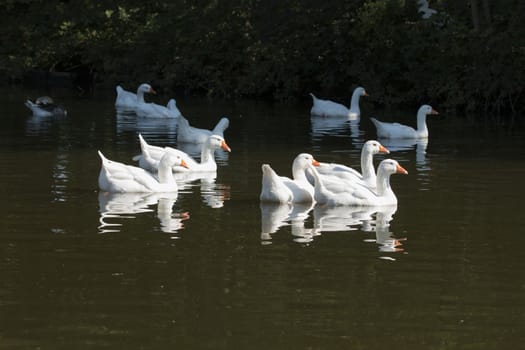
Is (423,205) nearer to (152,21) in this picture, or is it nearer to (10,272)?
(10,272)

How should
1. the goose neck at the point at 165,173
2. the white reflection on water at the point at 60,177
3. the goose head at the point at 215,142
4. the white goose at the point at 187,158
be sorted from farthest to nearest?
the goose head at the point at 215,142, the white goose at the point at 187,158, the goose neck at the point at 165,173, the white reflection on water at the point at 60,177

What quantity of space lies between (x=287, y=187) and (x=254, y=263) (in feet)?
14.3

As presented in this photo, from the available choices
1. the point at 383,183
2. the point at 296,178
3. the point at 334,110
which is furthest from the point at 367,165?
the point at 334,110

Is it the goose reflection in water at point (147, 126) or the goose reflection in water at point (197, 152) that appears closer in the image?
the goose reflection in water at point (197, 152)

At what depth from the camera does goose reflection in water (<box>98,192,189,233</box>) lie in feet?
46.1

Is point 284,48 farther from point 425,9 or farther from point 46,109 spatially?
point 46,109

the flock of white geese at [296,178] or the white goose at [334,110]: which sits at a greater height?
the white goose at [334,110]

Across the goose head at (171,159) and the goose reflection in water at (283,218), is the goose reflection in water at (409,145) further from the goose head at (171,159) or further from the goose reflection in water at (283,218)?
the goose reflection in water at (283,218)

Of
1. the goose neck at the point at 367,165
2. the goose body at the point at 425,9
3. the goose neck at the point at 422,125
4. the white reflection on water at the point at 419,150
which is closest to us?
the goose neck at the point at 367,165

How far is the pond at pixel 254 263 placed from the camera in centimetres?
939

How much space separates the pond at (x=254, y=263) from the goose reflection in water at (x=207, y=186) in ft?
0.15

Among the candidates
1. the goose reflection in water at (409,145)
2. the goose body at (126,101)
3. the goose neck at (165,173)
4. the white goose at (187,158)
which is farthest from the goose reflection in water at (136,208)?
the goose body at (126,101)

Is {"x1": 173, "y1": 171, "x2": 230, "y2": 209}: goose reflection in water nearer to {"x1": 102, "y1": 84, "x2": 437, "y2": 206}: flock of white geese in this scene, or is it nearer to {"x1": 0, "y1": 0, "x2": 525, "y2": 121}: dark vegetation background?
{"x1": 102, "y1": 84, "x2": 437, "y2": 206}: flock of white geese

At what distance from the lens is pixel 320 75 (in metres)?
40.3
